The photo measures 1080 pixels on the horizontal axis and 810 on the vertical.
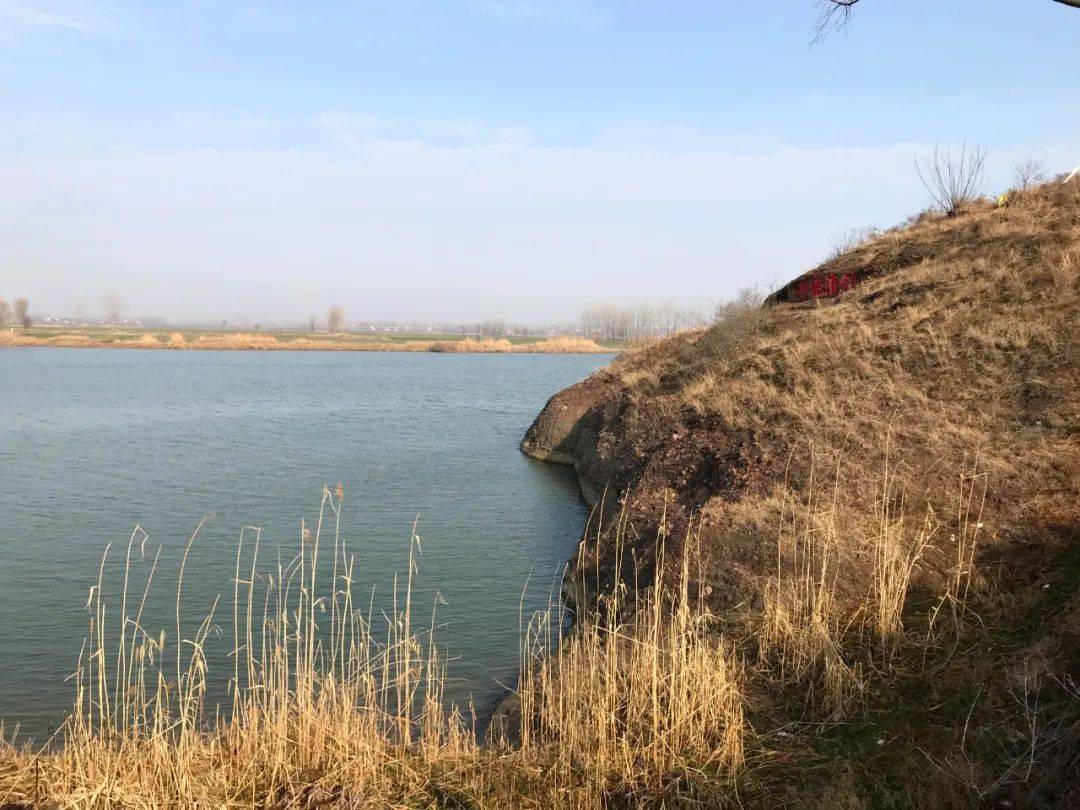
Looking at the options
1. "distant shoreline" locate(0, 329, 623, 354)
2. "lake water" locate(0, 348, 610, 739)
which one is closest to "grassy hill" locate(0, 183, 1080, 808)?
"lake water" locate(0, 348, 610, 739)

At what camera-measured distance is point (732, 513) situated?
11.4 metres

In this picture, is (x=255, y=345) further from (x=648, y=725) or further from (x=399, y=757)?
(x=648, y=725)

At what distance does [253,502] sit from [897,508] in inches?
623

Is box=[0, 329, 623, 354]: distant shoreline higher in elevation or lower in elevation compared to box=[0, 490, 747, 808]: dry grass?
higher

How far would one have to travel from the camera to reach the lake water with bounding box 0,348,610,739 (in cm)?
1179

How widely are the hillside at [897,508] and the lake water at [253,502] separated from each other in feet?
7.67

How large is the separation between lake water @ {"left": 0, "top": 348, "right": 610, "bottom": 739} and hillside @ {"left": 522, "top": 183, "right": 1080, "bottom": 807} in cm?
234

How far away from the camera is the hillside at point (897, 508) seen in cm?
584

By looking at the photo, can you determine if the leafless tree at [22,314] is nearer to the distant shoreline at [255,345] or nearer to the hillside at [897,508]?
the distant shoreline at [255,345]

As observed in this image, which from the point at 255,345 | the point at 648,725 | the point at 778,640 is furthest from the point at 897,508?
the point at 255,345

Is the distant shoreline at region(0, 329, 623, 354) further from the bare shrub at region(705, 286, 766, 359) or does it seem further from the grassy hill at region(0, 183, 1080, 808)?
the grassy hill at region(0, 183, 1080, 808)

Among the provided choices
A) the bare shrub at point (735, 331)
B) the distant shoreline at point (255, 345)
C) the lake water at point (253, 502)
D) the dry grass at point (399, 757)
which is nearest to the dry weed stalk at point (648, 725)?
the dry grass at point (399, 757)

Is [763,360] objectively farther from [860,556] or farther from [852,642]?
[852,642]

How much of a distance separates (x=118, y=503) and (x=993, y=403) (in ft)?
65.2
